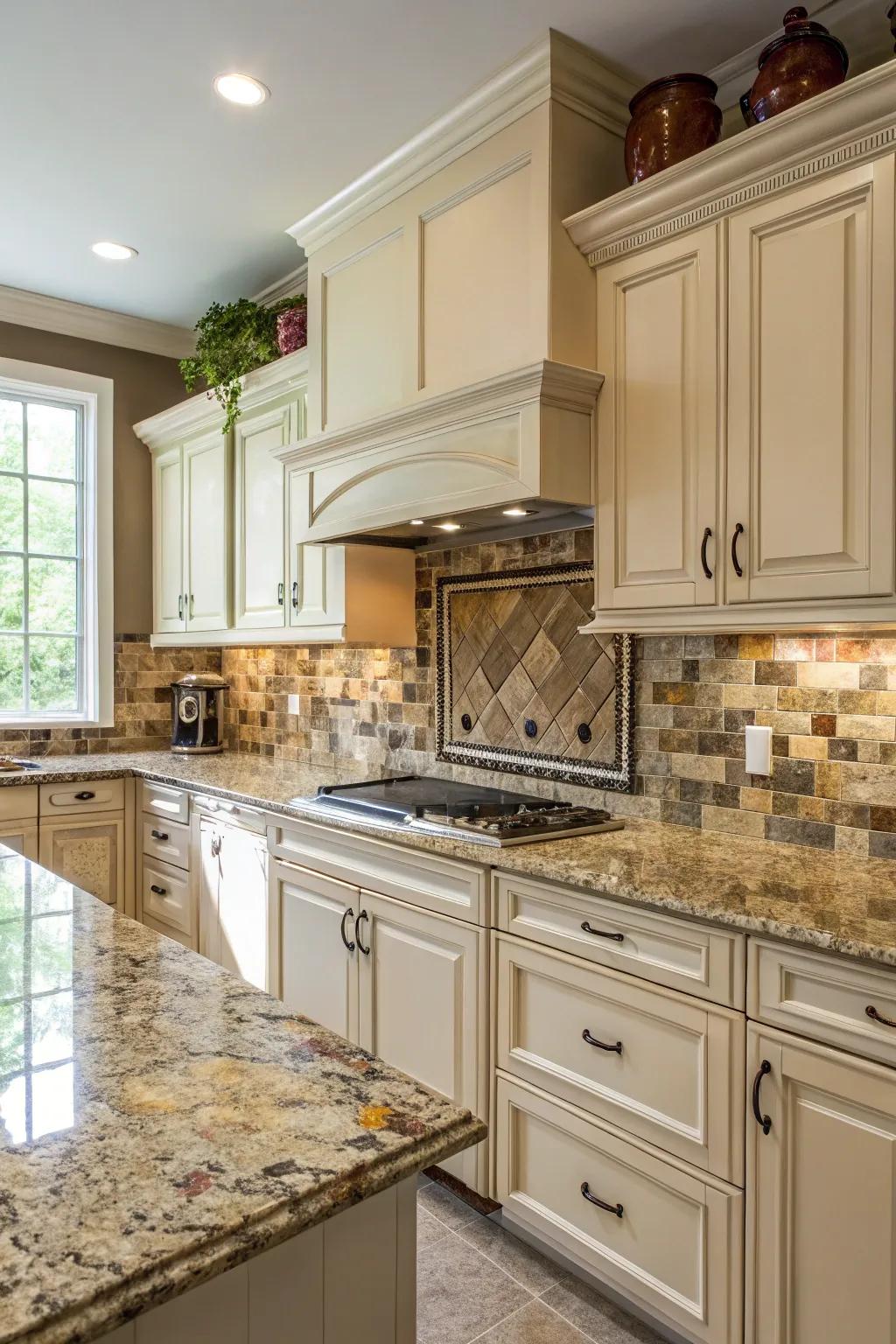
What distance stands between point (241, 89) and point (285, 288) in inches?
51.0

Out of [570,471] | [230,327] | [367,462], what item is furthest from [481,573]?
[230,327]

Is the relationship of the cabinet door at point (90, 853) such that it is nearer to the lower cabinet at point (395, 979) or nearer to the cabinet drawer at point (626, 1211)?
the lower cabinet at point (395, 979)

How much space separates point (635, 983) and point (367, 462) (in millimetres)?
1698

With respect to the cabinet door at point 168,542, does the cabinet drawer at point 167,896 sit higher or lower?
lower

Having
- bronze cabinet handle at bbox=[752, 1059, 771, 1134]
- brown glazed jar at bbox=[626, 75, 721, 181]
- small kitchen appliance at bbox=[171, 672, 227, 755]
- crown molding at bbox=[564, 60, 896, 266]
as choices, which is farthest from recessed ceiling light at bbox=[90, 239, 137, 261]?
bronze cabinet handle at bbox=[752, 1059, 771, 1134]

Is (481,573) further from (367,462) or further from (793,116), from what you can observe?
(793,116)

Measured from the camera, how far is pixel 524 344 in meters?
2.30

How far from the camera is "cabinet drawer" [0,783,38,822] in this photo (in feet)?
11.7

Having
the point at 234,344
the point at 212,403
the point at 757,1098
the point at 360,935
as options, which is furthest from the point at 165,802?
the point at 757,1098

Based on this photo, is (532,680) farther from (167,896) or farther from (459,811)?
(167,896)

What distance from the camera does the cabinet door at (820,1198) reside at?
1458mm

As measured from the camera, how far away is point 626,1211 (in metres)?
1.87

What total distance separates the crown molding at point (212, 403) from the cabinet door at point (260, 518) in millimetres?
71

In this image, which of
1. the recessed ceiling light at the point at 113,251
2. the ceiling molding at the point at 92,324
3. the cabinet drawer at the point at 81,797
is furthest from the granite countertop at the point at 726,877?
the ceiling molding at the point at 92,324
